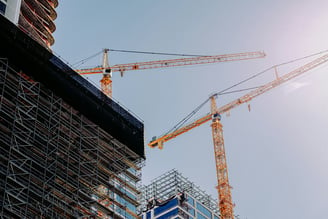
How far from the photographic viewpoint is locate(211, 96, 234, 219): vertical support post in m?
130

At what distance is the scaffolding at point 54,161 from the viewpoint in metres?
67.8

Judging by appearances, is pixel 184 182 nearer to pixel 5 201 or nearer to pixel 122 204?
pixel 122 204

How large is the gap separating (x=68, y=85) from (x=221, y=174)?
5943 centimetres

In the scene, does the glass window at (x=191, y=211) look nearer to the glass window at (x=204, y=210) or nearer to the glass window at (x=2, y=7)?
the glass window at (x=204, y=210)

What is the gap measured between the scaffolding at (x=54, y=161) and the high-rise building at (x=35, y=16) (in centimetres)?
1147

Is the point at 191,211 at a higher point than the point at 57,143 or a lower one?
higher

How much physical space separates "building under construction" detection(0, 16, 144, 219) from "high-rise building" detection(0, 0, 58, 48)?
23.5 feet

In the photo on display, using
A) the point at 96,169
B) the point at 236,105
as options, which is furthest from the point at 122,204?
the point at 236,105

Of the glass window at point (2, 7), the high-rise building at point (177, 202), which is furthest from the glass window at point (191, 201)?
the glass window at point (2, 7)

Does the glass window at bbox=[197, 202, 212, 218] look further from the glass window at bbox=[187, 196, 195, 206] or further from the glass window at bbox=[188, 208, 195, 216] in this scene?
the glass window at bbox=[188, 208, 195, 216]

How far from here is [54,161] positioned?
73562 millimetres

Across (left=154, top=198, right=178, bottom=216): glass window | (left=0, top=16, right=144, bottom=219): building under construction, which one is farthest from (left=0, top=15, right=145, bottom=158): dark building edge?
(left=154, top=198, right=178, bottom=216): glass window

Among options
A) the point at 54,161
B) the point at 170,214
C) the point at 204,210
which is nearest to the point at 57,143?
the point at 54,161

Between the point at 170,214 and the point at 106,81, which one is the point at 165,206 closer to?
the point at 170,214
